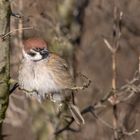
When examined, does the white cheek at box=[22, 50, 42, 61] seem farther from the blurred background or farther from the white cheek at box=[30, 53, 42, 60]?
the blurred background

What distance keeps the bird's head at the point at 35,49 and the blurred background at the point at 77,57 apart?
0.33ft

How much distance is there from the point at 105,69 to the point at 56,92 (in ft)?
21.1

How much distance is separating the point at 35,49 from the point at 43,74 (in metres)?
0.38

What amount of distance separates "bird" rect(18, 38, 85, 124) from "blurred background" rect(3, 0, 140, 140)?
0.18 m

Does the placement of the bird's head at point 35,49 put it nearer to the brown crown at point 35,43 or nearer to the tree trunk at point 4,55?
the brown crown at point 35,43

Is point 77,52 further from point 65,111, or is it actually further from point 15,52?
point 65,111

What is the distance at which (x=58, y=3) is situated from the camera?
22.9ft

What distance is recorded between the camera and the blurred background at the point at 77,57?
6047 millimetres

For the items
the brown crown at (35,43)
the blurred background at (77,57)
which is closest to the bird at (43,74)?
the brown crown at (35,43)

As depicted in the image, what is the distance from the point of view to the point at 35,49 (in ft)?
15.3

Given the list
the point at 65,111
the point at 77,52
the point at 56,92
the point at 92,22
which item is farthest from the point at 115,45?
the point at 92,22

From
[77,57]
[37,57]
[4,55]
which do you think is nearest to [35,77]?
[37,57]

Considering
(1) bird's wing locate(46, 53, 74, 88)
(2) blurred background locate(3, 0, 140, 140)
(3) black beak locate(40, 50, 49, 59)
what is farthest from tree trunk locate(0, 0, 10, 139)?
(1) bird's wing locate(46, 53, 74, 88)

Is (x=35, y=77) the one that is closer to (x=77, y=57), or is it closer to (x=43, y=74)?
(x=43, y=74)
